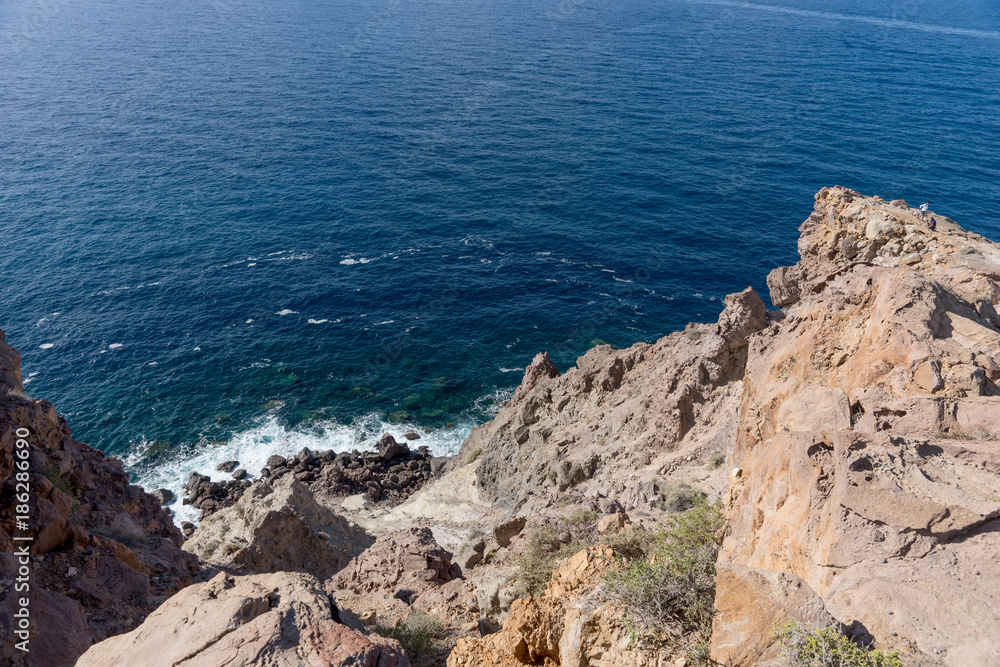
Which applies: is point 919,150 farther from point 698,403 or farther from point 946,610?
point 946,610

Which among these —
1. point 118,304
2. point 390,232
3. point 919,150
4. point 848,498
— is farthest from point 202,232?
point 919,150

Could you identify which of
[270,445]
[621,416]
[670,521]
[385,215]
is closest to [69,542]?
[670,521]

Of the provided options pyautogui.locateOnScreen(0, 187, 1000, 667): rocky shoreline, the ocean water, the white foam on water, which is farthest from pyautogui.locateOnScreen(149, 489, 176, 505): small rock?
pyautogui.locateOnScreen(0, 187, 1000, 667): rocky shoreline

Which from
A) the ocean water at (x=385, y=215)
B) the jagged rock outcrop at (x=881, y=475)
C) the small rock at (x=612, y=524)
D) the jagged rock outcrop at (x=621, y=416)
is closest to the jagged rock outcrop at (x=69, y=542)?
the small rock at (x=612, y=524)

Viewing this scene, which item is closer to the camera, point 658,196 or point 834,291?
point 834,291

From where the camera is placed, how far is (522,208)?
9019 centimetres

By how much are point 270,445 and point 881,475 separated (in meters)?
54.2

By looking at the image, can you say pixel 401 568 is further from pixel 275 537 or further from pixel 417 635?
pixel 417 635

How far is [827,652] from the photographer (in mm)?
9852

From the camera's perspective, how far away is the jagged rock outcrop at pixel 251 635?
10.8m

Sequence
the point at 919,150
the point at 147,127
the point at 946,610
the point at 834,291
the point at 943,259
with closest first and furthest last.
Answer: the point at 946,610
the point at 834,291
the point at 943,259
the point at 919,150
the point at 147,127

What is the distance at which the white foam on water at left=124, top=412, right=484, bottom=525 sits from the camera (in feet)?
175

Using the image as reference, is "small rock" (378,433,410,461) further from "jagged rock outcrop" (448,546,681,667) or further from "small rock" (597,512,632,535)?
"jagged rock outcrop" (448,546,681,667)

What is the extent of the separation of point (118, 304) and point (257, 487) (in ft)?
164
